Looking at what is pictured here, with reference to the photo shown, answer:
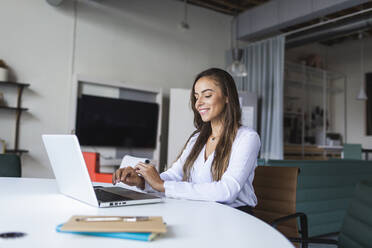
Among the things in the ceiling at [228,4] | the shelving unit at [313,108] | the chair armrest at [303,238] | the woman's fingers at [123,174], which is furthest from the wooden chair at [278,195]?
the shelving unit at [313,108]

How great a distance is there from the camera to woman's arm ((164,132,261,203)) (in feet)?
4.00

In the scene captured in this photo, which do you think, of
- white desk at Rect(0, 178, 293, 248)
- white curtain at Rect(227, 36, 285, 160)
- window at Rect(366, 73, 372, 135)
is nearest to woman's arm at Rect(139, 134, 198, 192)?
white desk at Rect(0, 178, 293, 248)

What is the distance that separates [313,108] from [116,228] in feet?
25.7

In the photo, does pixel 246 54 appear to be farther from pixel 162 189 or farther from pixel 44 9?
pixel 162 189

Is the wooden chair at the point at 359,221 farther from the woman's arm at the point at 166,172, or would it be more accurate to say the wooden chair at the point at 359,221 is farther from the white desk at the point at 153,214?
the woman's arm at the point at 166,172

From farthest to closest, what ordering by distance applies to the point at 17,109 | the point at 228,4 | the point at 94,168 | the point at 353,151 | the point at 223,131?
1. the point at 228,4
2. the point at 353,151
3. the point at 17,109
4. the point at 94,168
5. the point at 223,131

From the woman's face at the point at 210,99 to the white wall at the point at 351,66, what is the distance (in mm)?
6458

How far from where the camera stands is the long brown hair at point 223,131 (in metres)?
1.44

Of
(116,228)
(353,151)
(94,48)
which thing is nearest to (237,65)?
(94,48)

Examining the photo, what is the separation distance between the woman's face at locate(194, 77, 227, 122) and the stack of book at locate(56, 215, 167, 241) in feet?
3.00

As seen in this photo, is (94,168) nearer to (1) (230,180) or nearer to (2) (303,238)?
(1) (230,180)

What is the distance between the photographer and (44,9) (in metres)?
4.54

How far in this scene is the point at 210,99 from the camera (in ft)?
5.22

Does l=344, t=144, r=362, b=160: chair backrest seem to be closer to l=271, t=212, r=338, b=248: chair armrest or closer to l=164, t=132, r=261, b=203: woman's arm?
l=271, t=212, r=338, b=248: chair armrest
